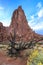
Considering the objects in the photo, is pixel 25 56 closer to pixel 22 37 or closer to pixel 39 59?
pixel 39 59

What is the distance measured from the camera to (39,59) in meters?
11.7

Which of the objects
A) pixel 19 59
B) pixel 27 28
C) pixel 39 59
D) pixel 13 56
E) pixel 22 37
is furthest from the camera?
pixel 27 28

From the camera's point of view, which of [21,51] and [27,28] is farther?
Answer: [27,28]

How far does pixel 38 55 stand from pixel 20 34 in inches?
1672

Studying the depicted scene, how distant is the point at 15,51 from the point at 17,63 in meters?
3.29

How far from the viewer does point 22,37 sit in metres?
53.7

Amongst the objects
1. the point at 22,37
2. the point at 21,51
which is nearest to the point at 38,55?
the point at 21,51

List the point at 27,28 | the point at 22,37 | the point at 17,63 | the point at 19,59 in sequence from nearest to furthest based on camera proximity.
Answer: the point at 17,63, the point at 19,59, the point at 22,37, the point at 27,28

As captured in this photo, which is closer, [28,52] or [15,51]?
[28,52]

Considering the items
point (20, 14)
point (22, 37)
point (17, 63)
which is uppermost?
point (20, 14)

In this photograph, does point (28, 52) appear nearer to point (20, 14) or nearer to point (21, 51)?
point (21, 51)

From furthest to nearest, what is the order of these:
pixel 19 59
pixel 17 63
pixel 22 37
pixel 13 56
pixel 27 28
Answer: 1. pixel 27 28
2. pixel 22 37
3. pixel 13 56
4. pixel 19 59
5. pixel 17 63

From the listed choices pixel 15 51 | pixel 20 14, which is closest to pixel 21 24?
pixel 20 14

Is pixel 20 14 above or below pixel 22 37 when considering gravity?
above
